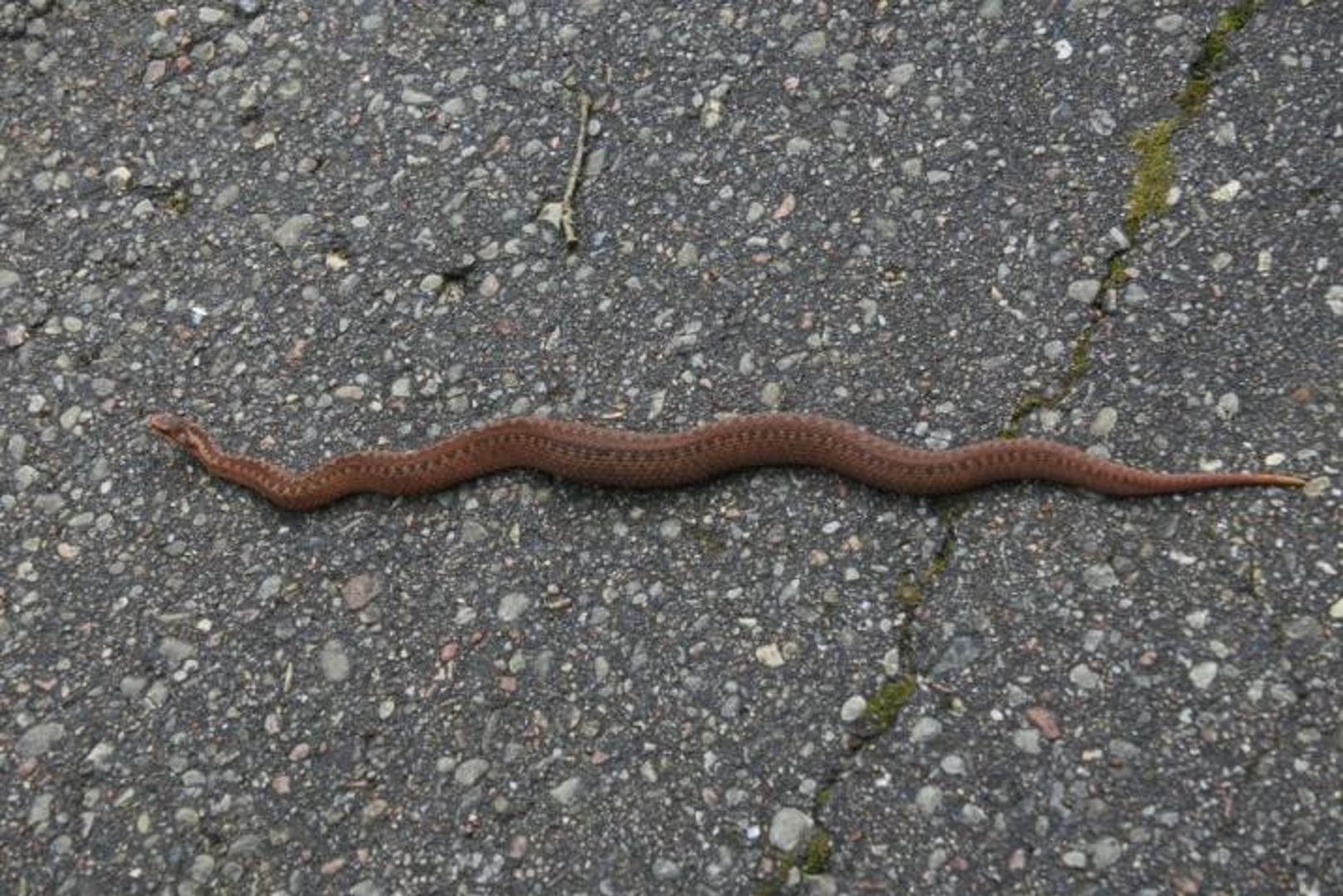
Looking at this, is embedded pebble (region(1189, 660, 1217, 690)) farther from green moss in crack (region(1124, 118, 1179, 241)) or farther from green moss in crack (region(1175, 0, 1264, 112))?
green moss in crack (region(1175, 0, 1264, 112))

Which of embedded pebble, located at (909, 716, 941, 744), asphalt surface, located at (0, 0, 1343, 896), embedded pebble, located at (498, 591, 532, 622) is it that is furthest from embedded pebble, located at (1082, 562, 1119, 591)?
embedded pebble, located at (498, 591, 532, 622)

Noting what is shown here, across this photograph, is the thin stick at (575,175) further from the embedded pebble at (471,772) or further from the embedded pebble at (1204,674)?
the embedded pebble at (1204,674)

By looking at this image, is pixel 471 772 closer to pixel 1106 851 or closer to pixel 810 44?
pixel 1106 851

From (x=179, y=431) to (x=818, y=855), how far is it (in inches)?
95.5

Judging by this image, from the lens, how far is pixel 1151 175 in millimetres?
4629

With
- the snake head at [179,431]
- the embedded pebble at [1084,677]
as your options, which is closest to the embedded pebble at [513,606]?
the snake head at [179,431]

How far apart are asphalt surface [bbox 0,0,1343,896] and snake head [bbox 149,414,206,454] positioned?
68 millimetres

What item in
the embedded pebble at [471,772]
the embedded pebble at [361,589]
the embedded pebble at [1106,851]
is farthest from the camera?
the embedded pebble at [361,589]

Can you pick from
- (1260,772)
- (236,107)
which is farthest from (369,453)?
(1260,772)

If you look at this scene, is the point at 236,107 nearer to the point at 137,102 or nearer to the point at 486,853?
the point at 137,102

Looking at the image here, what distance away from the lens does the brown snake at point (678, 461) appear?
4105 mm

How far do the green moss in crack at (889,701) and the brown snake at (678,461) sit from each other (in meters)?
0.61

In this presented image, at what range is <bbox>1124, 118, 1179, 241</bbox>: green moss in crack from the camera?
180 inches

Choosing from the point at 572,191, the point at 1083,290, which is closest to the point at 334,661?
the point at 572,191
